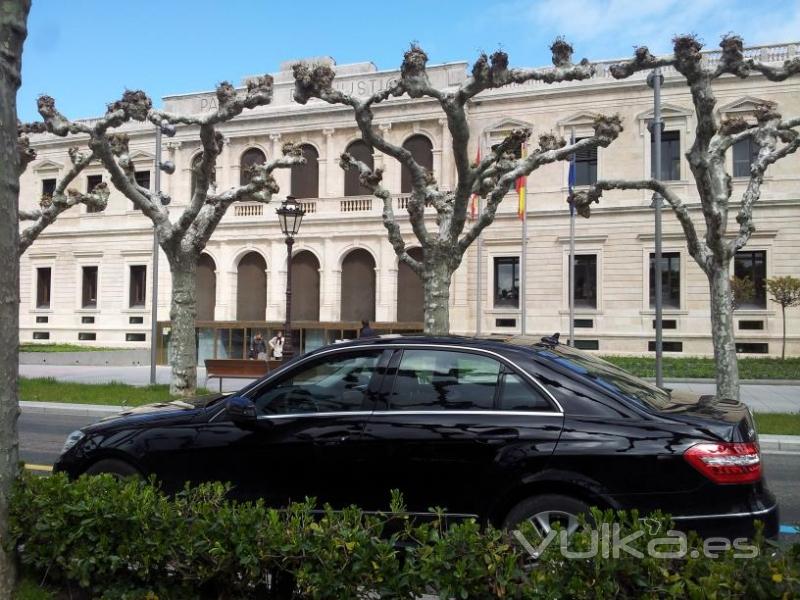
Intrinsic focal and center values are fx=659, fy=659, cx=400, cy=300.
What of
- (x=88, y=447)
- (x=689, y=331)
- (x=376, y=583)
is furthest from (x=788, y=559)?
(x=689, y=331)

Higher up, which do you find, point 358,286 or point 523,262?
point 523,262

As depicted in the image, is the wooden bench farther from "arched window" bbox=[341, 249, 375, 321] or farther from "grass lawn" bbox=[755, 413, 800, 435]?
"arched window" bbox=[341, 249, 375, 321]

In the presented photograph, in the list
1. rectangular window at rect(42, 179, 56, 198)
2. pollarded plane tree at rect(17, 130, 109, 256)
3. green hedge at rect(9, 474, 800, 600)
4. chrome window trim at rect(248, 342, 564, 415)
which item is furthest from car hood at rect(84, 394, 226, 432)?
rectangular window at rect(42, 179, 56, 198)

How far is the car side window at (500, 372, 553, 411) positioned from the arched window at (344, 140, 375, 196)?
2895 cm

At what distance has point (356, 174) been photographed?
3309cm

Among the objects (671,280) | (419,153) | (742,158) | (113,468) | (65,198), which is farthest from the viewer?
(419,153)

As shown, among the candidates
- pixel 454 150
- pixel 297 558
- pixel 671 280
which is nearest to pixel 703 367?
pixel 671 280

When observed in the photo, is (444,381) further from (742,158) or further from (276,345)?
(742,158)

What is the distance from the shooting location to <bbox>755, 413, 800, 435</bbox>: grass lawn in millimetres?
11192

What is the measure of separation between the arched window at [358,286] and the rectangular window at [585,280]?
383 inches

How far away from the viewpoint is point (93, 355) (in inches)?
1154

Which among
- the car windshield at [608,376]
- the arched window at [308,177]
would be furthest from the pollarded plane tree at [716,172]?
the arched window at [308,177]

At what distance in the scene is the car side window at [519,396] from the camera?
4.22m

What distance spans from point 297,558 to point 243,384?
17852 millimetres
